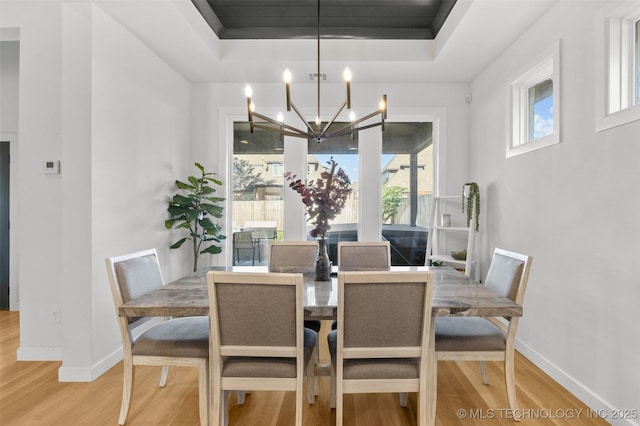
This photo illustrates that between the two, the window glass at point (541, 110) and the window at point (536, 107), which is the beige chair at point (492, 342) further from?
the window glass at point (541, 110)

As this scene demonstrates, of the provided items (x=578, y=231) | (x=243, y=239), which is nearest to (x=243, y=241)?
(x=243, y=239)

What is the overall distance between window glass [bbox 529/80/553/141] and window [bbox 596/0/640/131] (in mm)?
667

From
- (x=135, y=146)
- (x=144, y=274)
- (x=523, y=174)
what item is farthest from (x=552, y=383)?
(x=135, y=146)

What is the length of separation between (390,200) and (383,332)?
2720mm

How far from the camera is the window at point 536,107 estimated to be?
256 centimetres

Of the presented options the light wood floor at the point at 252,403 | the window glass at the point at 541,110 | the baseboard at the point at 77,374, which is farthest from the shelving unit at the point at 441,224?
the baseboard at the point at 77,374

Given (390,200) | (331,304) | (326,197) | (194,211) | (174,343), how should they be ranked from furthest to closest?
(390,200) < (194,211) < (326,197) < (174,343) < (331,304)

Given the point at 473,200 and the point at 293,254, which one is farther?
the point at 473,200

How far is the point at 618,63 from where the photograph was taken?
2078 mm

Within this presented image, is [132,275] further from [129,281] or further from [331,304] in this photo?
[331,304]

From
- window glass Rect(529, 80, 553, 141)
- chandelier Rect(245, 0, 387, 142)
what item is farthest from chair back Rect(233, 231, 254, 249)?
window glass Rect(529, 80, 553, 141)

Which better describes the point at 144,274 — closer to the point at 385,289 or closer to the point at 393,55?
the point at 385,289

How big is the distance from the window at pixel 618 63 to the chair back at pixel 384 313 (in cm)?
158

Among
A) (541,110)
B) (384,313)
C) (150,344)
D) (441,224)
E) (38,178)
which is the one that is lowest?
(150,344)
